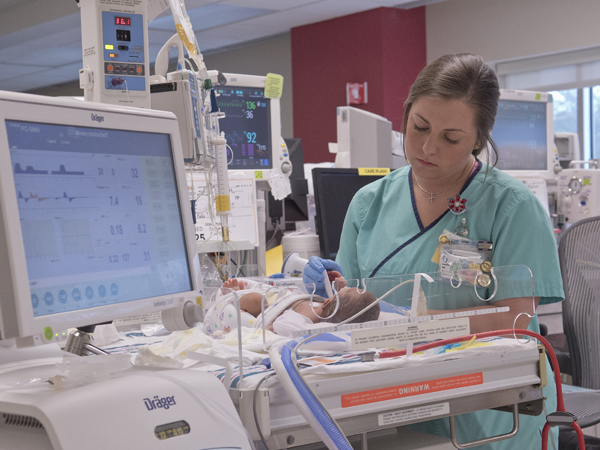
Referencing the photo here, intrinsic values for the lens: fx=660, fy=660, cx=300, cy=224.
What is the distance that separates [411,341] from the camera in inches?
40.7

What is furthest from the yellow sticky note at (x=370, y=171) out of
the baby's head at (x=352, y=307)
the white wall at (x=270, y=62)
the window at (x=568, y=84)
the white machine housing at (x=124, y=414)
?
A: the white wall at (x=270, y=62)

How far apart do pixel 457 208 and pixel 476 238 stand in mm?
92

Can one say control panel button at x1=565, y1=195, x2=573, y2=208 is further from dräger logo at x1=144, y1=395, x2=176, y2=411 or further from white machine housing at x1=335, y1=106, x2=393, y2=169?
dräger logo at x1=144, y1=395, x2=176, y2=411

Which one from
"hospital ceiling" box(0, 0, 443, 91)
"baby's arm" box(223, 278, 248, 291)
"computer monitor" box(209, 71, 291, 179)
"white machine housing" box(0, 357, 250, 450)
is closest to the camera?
"white machine housing" box(0, 357, 250, 450)

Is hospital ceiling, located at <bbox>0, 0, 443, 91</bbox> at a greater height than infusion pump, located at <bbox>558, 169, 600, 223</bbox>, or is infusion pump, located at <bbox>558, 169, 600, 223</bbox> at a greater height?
hospital ceiling, located at <bbox>0, 0, 443, 91</bbox>

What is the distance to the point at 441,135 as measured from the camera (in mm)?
1503

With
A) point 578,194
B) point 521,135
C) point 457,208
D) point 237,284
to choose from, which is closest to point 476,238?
point 457,208

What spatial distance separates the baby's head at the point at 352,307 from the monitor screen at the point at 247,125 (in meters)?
1.90

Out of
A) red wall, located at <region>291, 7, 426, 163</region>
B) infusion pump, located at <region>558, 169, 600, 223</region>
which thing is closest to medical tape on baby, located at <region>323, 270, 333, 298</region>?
infusion pump, located at <region>558, 169, 600, 223</region>

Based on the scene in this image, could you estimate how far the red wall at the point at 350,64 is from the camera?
22.8ft

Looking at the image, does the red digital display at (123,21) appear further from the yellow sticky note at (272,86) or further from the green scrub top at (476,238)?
the yellow sticky note at (272,86)

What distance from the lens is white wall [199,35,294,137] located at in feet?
27.4

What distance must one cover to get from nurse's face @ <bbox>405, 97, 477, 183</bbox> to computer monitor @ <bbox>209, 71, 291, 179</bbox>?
151cm

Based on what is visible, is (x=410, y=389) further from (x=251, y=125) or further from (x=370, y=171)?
(x=251, y=125)
